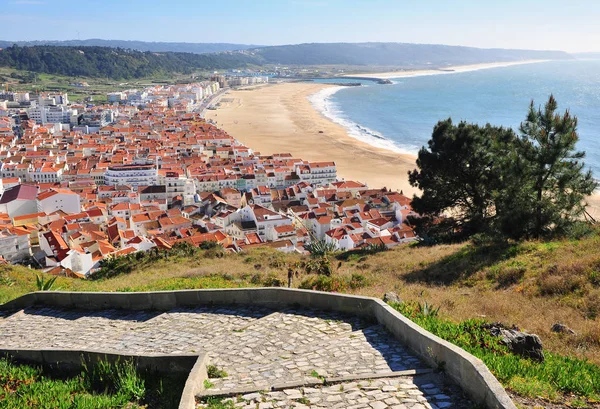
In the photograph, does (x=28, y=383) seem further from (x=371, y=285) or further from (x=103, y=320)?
(x=371, y=285)

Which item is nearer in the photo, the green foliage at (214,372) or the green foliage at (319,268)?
the green foliage at (214,372)

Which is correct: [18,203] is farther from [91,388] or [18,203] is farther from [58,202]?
[91,388]

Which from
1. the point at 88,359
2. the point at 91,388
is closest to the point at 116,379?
the point at 91,388

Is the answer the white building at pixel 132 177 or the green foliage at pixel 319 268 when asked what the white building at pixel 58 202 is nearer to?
the white building at pixel 132 177

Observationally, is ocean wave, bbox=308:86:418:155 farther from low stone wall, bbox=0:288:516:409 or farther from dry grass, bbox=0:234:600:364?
low stone wall, bbox=0:288:516:409

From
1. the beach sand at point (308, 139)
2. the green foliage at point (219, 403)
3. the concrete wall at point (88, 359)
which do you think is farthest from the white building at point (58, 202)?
the green foliage at point (219, 403)

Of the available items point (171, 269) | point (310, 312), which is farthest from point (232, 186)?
point (310, 312)
